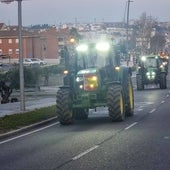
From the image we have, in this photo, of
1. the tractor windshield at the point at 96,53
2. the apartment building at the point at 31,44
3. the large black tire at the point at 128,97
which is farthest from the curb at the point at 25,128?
the apartment building at the point at 31,44

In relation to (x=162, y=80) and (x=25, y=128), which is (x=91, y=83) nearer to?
(x=25, y=128)

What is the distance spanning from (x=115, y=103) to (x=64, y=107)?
186 centimetres

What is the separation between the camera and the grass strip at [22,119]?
21.9 meters

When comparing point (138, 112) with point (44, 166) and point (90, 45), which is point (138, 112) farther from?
point (44, 166)

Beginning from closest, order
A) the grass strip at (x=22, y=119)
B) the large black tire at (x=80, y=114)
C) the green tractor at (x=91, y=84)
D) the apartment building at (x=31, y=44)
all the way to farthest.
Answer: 1. the grass strip at (x=22, y=119)
2. the green tractor at (x=91, y=84)
3. the large black tire at (x=80, y=114)
4. the apartment building at (x=31, y=44)

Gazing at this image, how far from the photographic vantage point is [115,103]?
A: 894 inches

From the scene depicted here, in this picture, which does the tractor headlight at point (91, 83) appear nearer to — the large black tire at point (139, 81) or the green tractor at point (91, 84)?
the green tractor at point (91, 84)

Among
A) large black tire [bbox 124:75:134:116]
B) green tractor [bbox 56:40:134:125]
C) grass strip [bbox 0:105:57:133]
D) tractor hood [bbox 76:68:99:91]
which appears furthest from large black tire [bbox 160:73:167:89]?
tractor hood [bbox 76:68:99:91]

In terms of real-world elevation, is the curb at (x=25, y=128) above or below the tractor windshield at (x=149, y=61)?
below

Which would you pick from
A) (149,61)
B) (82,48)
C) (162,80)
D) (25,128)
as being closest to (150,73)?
(162,80)

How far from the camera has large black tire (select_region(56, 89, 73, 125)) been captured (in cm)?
2309

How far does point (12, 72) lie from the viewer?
48.3m

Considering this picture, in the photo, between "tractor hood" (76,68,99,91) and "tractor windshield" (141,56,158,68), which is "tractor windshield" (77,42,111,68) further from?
"tractor windshield" (141,56,158,68)

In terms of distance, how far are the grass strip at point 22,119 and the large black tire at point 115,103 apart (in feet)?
9.88
